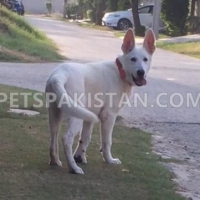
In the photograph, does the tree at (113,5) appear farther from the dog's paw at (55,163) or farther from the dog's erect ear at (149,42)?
the dog's paw at (55,163)

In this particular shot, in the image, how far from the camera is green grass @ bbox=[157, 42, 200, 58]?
30.3 meters

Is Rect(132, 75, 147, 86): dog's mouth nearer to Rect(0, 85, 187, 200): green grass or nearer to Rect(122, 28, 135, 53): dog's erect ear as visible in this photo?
Rect(122, 28, 135, 53): dog's erect ear

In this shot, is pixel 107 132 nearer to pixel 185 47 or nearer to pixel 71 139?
pixel 71 139

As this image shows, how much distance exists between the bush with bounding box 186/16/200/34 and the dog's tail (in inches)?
1514

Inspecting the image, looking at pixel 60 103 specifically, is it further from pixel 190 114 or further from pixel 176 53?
pixel 176 53

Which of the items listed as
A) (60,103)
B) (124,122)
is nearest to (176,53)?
(124,122)

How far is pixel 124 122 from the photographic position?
436 inches

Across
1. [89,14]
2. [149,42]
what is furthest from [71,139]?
[89,14]

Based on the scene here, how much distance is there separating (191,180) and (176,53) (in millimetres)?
23201

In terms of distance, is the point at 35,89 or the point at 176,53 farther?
the point at 176,53

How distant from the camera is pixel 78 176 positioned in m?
6.75

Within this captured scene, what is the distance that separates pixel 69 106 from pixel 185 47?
1060 inches

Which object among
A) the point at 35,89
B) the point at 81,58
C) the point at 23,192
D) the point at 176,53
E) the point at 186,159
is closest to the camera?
the point at 23,192

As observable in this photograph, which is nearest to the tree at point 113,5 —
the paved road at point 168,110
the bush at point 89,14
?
the bush at point 89,14
